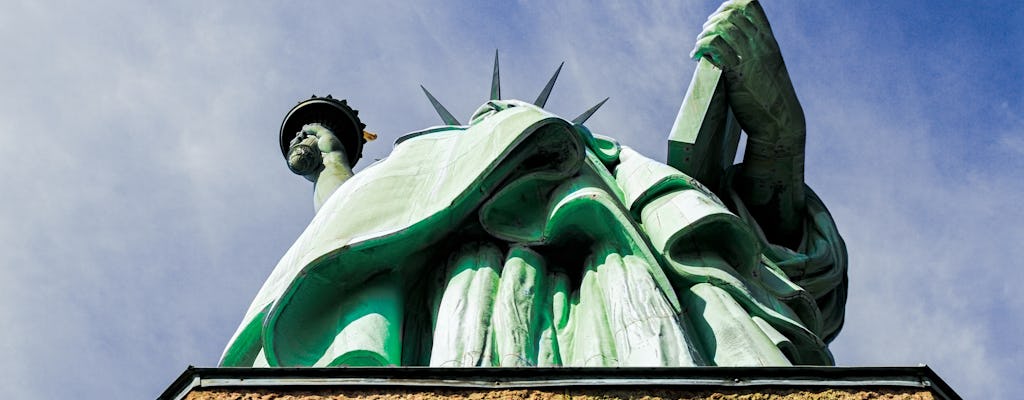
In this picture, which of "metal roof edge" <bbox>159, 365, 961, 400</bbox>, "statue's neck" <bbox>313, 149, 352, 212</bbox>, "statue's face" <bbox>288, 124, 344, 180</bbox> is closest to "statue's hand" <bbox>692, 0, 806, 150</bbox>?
"statue's neck" <bbox>313, 149, 352, 212</bbox>

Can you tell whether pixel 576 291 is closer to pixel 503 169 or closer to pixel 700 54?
pixel 503 169

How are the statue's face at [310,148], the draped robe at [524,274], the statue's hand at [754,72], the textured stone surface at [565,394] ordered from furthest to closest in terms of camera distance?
the statue's face at [310,148] → the statue's hand at [754,72] → the draped robe at [524,274] → the textured stone surface at [565,394]

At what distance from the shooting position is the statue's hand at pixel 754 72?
10484 millimetres

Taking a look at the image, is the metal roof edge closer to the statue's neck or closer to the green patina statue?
the green patina statue

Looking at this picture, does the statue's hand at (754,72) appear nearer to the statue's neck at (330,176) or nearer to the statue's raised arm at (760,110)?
the statue's raised arm at (760,110)

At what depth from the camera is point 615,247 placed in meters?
9.15

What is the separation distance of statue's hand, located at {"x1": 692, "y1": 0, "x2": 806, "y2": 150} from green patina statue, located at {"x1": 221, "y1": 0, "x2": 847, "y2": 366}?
1cm

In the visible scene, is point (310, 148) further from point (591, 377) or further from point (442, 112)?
point (591, 377)

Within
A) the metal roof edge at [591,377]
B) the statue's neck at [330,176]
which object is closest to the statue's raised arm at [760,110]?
the statue's neck at [330,176]

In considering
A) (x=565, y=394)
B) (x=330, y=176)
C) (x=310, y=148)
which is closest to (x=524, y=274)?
(x=565, y=394)

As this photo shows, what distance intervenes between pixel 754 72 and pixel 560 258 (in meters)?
2.14

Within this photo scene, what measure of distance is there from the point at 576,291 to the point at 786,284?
4.31ft

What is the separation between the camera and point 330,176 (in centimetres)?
1230

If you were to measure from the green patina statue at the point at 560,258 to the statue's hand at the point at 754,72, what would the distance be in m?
0.01
